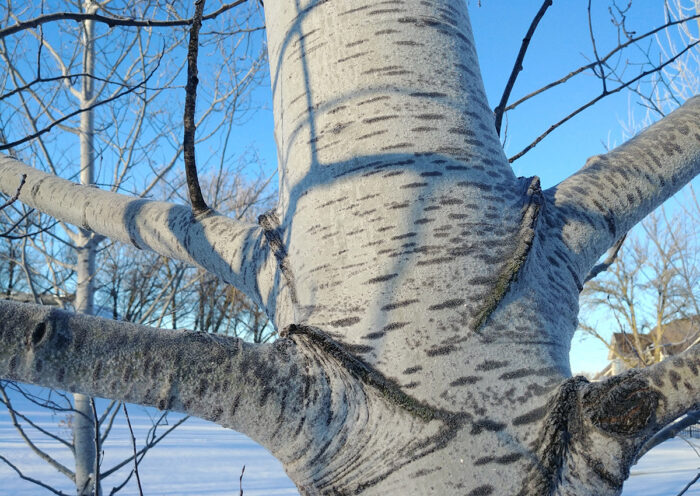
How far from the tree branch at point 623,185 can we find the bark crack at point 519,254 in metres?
0.09

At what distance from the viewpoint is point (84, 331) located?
0.55 meters

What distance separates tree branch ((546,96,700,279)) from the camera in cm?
88

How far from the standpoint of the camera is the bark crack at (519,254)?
668mm

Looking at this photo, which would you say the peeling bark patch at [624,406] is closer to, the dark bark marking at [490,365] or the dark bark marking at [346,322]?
the dark bark marking at [490,365]

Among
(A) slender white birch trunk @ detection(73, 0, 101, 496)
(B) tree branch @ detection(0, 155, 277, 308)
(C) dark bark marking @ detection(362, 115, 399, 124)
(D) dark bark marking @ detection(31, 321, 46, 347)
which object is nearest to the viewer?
(D) dark bark marking @ detection(31, 321, 46, 347)

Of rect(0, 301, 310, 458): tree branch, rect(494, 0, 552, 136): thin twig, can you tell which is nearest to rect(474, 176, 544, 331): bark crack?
rect(0, 301, 310, 458): tree branch

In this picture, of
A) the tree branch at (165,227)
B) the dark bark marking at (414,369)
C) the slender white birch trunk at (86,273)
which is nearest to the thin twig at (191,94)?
the tree branch at (165,227)

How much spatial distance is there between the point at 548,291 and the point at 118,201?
3.51 ft

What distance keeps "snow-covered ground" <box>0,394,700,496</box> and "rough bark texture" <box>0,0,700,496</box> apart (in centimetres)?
565

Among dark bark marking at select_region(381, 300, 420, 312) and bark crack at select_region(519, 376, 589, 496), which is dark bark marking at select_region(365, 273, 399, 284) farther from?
bark crack at select_region(519, 376, 589, 496)

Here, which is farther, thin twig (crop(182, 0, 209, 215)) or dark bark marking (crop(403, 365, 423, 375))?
thin twig (crop(182, 0, 209, 215))

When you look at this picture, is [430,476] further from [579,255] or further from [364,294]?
[579,255]

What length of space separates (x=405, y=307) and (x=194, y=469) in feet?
24.3

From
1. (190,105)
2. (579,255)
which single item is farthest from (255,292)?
(579,255)
